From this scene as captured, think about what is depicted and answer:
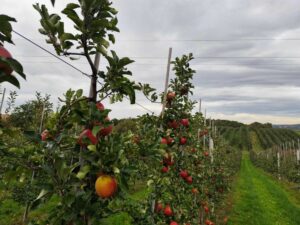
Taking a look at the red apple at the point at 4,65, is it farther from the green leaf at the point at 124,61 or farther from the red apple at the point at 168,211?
the red apple at the point at 168,211

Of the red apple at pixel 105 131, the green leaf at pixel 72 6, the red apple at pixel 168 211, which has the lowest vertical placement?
the red apple at pixel 168 211

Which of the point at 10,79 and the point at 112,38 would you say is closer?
the point at 10,79

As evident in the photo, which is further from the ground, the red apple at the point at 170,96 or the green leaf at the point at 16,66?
the red apple at the point at 170,96

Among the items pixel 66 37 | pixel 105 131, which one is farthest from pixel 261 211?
pixel 66 37

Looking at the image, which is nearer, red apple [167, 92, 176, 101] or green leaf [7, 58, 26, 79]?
green leaf [7, 58, 26, 79]

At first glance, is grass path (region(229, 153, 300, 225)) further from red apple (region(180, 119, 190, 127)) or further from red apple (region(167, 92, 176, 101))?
red apple (region(167, 92, 176, 101))

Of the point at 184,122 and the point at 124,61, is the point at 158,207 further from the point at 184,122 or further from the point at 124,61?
the point at 124,61

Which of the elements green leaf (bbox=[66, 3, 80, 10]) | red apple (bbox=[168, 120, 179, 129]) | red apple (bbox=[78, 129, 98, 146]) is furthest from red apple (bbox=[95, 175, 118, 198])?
red apple (bbox=[168, 120, 179, 129])

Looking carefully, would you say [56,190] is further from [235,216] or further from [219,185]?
[235,216]

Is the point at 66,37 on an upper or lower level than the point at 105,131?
upper

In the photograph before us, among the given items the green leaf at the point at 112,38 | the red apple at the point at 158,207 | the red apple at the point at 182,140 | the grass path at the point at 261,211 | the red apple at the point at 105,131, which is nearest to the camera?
the red apple at the point at 105,131

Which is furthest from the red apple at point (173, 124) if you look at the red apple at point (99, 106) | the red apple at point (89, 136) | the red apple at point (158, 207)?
the red apple at point (89, 136)

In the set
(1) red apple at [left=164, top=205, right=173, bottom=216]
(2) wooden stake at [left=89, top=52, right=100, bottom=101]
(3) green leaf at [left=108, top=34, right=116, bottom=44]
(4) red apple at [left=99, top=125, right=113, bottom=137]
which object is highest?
(3) green leaf at [left=108, top=34, right=116, bottom=44]

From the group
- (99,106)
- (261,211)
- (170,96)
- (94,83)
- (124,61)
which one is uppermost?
(170,96)
